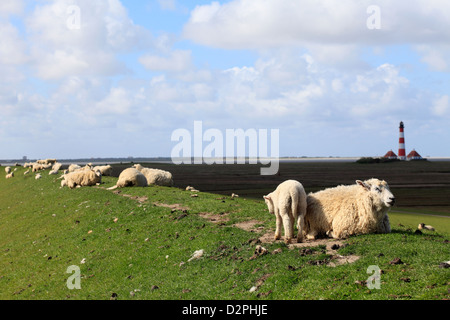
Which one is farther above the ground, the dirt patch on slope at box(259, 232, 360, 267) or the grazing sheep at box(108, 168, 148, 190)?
the grazing sheep at box(108, 168, 148, 190)

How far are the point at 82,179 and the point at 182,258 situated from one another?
21.9 meters

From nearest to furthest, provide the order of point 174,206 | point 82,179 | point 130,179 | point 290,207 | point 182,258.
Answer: point 182,258, point 290,207, point 174,206, point 130,179, point 82,179

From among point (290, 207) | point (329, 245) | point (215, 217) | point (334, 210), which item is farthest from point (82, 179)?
point (329, 245)

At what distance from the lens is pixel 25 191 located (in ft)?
121

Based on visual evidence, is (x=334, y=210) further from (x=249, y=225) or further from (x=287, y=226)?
(x=249, y=225)

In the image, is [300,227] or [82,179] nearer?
[300,227]

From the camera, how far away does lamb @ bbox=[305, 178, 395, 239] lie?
13.3m

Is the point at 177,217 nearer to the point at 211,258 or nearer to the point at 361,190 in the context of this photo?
the point at 211,258

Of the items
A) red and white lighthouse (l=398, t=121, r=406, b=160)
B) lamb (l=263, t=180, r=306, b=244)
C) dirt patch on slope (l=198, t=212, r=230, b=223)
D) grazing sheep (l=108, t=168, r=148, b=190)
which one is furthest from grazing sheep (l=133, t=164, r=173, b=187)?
red and white lighthouse (l=398, t=121, r=406, b=160)

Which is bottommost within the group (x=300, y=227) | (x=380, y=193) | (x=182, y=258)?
(x=182, y=258)

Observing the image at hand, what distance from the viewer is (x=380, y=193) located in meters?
13.3

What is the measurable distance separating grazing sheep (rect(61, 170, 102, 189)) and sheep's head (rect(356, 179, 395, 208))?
80.2 feet

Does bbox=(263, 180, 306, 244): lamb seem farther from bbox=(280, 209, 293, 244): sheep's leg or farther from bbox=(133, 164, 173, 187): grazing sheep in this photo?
bbox=(133, 164, 173, 187): grazing sheep
